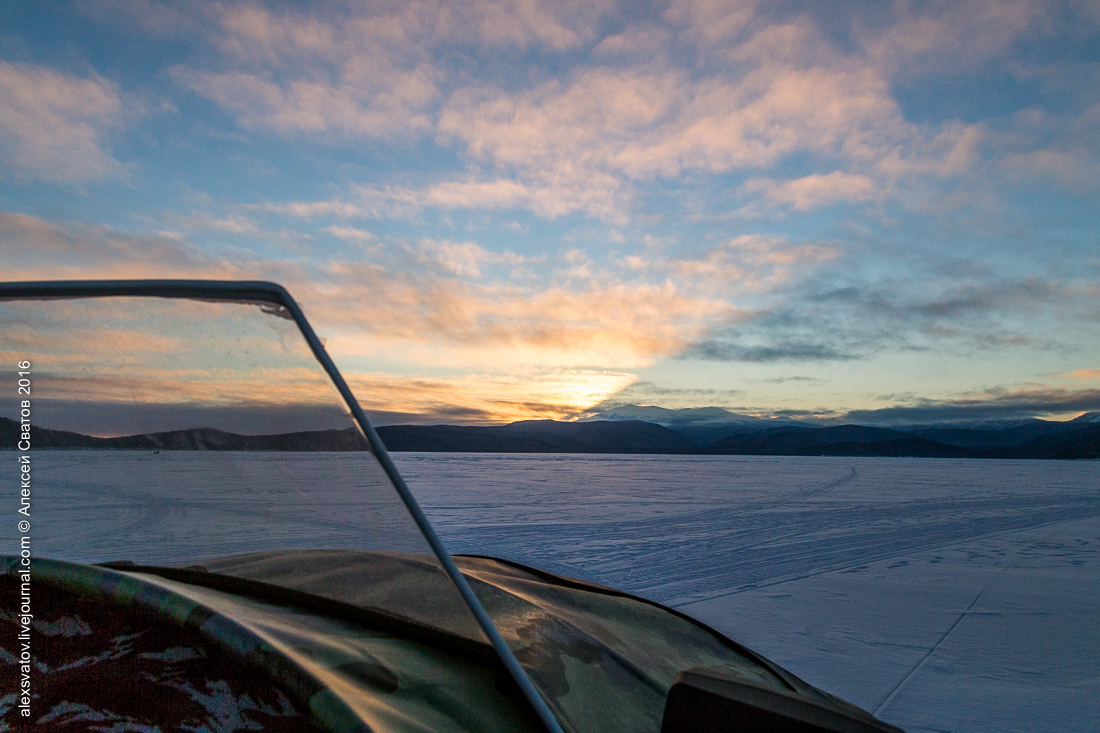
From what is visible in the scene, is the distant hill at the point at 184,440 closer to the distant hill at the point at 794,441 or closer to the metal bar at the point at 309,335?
the metal bar at the point at 309,335

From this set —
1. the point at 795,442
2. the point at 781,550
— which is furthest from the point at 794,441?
the point at 781,550

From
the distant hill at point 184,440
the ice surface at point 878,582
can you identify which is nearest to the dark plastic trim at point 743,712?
the distant hill at point 184,440

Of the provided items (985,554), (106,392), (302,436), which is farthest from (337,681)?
(985,554)

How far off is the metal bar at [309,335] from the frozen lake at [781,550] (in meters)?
0.05

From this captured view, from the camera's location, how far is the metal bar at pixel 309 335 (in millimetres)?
747

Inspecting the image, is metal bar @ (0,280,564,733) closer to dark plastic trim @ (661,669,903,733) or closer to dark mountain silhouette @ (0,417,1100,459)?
dark plastic trim @ (661,669,903,733)

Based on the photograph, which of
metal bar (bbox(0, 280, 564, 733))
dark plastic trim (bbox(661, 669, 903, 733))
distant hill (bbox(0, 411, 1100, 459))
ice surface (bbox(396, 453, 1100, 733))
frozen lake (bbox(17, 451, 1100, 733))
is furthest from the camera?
distant hill (bbox(0, 411, 1100, 459))

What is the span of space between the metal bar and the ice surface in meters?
1.70

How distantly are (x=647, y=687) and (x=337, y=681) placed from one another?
666 mm

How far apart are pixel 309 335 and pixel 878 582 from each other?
427 centimetres

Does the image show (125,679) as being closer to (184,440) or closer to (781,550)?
(184,440)

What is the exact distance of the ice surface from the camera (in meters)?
2.04

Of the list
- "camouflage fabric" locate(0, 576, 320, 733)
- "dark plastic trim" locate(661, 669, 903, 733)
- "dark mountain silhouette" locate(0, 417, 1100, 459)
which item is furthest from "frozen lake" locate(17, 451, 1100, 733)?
"dark mountain silhouette" locate(0, 417, 1100, 459)

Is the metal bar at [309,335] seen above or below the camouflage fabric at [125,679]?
above
